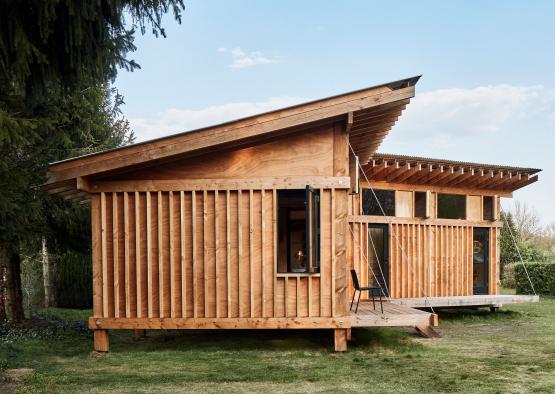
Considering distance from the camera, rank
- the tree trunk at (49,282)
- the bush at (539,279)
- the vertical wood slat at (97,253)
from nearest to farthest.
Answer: the vertical wood slat at (97,253), the tree trunk at (49,282), the bush at (539,279)

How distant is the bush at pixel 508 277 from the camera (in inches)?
963

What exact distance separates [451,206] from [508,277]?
1294 cm

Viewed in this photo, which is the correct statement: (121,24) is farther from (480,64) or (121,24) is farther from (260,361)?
(480,64)

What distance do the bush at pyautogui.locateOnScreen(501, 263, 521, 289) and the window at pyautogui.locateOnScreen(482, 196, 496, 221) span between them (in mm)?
11160

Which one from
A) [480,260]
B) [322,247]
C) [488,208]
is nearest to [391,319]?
[322,247]

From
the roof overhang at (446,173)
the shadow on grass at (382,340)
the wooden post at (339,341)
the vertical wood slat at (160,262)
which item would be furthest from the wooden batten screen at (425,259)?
the vertical wood slat at (160,262)

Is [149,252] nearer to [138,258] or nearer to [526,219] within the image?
[138,258]

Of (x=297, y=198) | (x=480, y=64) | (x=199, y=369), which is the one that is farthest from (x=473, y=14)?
(x=199, y=369)

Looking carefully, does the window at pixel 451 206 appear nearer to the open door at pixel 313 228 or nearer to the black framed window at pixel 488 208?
the black framed window at pixel 488 208

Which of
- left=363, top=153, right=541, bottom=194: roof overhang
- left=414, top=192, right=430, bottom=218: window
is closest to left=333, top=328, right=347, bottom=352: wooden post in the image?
left=363, top=153, right=541, bottom=194: roof overhang

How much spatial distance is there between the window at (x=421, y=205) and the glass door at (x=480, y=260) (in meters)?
1.81

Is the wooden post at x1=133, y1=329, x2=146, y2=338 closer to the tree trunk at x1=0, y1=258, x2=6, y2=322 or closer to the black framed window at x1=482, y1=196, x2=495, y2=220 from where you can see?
the tree trunk at x1=0, y1=258, x2=6, y2=322

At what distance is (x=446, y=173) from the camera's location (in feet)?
42.4

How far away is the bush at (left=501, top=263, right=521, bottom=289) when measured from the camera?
963 inches
